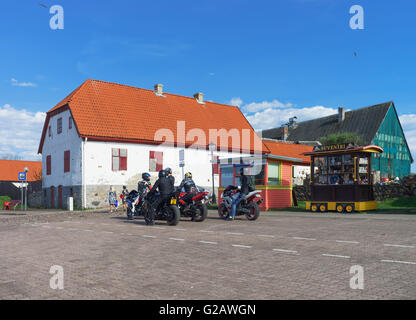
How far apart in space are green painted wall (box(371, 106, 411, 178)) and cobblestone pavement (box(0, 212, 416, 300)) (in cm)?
4058

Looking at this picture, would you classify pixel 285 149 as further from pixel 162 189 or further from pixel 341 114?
pixel 162 189

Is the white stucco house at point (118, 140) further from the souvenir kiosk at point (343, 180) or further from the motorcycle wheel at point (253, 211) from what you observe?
the motorcycle wheel at point (253, 211)

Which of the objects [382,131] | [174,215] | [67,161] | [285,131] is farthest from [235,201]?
[285,131]

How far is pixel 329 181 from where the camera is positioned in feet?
63.8

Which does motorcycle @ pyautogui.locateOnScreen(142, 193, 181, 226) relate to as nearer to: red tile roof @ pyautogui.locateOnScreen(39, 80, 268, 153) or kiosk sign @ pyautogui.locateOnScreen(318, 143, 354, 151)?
kiosk sign @ pyautogui.locateOnScreen(318, 143, 354, 151)

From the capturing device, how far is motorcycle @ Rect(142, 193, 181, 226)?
1390 centimetres

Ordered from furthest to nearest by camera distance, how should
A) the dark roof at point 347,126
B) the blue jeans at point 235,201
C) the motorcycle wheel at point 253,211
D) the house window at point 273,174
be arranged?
the dark roof at point 347,126 < the house window at point 273,174 < the blue jeans at point 235,201 < the motorcycle wheel at point 253,211

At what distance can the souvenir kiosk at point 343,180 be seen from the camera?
18.3 metres

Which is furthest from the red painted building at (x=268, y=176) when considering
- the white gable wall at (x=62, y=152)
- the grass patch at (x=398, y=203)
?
the white gable wall at (x=62, y=152)

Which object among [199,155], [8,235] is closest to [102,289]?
[8,235]

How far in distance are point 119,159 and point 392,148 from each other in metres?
38.0

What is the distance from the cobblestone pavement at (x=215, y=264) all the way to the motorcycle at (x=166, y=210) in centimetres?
218

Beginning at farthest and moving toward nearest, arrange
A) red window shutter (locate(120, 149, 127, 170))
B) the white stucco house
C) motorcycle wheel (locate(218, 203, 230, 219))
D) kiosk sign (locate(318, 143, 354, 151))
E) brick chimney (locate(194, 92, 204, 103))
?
brick chimney (locate(194, 92, 204, 103)) < red window shutter (locate(120, 149, 127, 170)) < the white stucco house < kiosk sign (locate(318, 143, 354, 151)) < motorcycle wheel (locate(218, 203, 230, 219))

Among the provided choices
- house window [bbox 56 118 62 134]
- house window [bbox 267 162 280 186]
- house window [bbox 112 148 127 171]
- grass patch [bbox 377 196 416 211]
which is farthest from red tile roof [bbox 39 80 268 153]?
grass patch [bbox 377 196 416 211]
